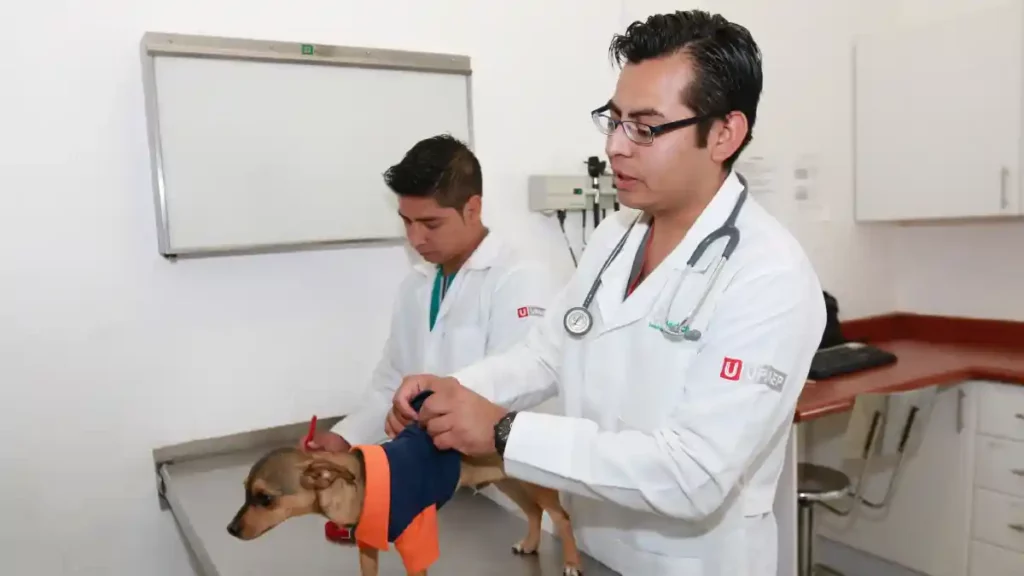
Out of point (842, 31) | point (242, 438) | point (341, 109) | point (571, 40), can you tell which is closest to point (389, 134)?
point (341, 109)

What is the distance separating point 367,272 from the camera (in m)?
2.12

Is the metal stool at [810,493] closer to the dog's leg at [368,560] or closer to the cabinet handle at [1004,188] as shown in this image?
the cabinet handle at [1004,188]

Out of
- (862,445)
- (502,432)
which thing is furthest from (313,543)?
(862,445)

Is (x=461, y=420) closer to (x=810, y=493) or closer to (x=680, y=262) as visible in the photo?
(x=680, y=262)

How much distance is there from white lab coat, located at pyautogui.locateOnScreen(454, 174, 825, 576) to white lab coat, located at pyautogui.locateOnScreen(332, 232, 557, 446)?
34 centimetres

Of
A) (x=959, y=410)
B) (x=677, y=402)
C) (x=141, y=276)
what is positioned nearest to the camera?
(x=677, y=402)

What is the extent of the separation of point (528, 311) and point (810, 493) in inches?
43.4

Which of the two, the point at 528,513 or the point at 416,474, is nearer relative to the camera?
the point at 416,474

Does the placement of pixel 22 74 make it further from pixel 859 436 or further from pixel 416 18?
pixel 859 436

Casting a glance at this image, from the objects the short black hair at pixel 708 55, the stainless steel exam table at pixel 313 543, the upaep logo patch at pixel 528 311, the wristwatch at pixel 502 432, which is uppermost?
the short black hair at pixel 708 55

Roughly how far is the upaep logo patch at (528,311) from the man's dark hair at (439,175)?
0.87 feet

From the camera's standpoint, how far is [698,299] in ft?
3.56

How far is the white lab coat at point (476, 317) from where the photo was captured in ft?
5.52

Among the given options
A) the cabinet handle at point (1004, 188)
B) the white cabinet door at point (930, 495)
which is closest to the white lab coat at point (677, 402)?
the white cabinet door at point (930, 495)
